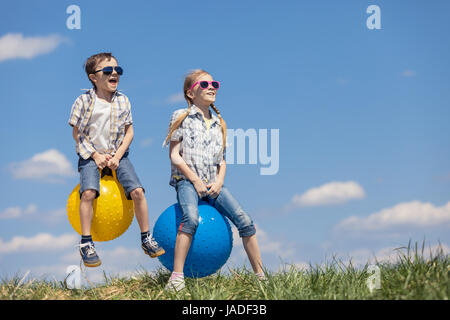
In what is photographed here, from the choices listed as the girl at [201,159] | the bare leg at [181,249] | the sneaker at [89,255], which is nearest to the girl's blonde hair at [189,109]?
the girl at [201,159]

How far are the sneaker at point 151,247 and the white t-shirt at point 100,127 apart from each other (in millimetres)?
1291

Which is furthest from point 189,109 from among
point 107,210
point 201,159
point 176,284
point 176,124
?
point 176,284

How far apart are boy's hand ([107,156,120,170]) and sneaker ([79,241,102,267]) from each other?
1.01 metres

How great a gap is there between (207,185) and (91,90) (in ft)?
6.72

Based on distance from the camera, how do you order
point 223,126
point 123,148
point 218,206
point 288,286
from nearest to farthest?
point 288,286 → point 218,206 → point 123,148 → point 223,126

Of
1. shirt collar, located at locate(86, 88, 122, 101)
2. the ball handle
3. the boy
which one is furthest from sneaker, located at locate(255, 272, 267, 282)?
shirt collar, located at locate(86, 88, 122, 101)

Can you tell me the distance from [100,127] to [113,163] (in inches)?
20.4

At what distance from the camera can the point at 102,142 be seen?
6785 millimetres

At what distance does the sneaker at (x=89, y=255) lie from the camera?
6.51 meters

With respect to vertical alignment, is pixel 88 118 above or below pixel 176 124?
above

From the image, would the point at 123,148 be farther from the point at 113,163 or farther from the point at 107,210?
the point at 107,210

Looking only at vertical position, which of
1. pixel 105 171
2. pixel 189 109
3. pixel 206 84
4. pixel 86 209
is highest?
pixel 206 84

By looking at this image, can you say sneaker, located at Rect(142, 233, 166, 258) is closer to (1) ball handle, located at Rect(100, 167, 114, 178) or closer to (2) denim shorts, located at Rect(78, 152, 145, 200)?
(2) denim shorts, located at Rect(78, 152, 145, 200)

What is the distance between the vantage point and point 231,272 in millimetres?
7320
